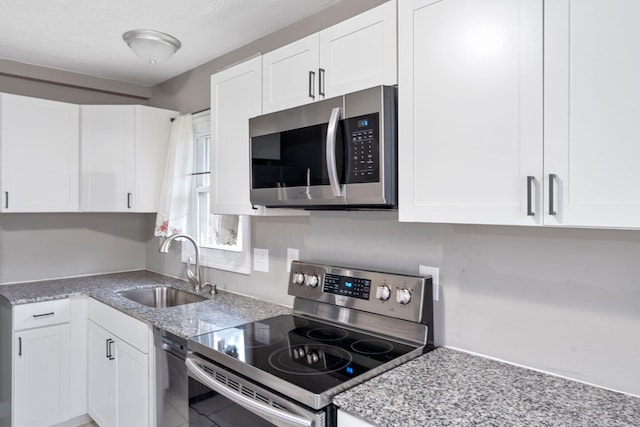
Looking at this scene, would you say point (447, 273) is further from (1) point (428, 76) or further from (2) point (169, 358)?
(2) point (169, 358)

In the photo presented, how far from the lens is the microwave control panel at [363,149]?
137 centimetres

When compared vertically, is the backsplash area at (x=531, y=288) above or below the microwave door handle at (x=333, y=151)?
below

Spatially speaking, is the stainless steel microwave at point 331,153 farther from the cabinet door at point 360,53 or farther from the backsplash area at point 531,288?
the backsplash area at point 531,288

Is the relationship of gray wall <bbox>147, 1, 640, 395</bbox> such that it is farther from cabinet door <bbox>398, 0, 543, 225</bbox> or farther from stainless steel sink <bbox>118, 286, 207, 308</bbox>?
stainless steel sink <bbox>118, 286, 207, 308</bbox>

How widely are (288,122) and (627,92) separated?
1.11 meters

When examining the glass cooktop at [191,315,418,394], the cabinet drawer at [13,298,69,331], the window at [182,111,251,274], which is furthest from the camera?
the window at [182,111,251,274]

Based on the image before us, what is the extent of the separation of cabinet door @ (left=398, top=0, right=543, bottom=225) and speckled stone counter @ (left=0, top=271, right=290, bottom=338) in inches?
43.0

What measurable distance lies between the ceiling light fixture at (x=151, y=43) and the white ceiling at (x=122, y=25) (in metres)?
0.05

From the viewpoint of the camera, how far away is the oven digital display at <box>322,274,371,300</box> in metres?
1.74

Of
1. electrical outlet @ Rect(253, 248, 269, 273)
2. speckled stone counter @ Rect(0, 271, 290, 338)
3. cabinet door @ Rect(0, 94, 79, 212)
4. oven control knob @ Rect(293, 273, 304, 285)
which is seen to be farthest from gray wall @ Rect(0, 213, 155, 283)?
oven control knob @ Rect(293, 273, 304, 285)

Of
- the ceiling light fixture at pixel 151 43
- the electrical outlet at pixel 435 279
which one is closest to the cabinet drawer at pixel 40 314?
the ceiling light fixture at pixel 151 43

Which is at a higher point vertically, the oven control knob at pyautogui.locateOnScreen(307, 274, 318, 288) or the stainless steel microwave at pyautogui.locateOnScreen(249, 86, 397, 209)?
the stainless steel microwave at pyautogui.locateOnScreen(249, 86, 397, 209)

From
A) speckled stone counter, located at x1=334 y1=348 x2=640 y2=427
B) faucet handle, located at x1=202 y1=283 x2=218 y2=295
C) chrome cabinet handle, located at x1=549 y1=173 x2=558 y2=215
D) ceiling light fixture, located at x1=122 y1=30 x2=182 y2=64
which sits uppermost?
ceiling light fixture, located at x1=122 y1=30 x2=182 y2=64

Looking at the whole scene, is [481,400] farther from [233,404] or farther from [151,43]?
[151,43]
